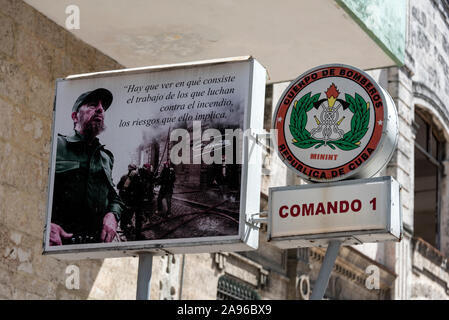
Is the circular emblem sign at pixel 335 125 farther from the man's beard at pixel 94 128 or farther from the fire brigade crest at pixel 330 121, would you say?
the man's beard at pixel 94 128

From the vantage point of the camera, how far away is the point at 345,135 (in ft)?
30.2

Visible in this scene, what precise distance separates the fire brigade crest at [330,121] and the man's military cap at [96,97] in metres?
2.02

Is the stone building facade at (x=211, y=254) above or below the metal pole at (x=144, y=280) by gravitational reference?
above

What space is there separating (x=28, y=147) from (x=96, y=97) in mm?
2165

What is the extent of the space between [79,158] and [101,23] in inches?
113

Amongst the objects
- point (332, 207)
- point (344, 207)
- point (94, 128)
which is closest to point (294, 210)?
point (332, 207)

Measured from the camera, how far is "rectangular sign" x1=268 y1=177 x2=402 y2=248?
8.60 meters

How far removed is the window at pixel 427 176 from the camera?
24703 mm

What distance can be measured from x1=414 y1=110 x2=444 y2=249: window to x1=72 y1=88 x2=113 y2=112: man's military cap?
1440 centimetres

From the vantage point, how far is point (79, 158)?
33.1 ft

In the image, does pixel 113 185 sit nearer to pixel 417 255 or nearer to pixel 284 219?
pixel 284 219

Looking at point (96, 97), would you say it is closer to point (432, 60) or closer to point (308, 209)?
point (308, 209)

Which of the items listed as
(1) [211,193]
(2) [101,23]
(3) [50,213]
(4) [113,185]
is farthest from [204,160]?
(2) [101,23]

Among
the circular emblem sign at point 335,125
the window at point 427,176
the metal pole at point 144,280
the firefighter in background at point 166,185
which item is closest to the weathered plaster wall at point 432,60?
the window at point 427,176
